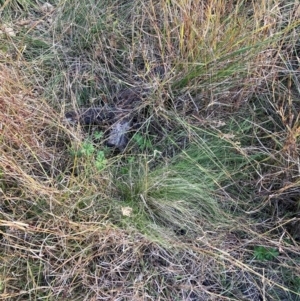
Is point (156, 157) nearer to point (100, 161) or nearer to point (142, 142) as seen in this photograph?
point (142, 142)

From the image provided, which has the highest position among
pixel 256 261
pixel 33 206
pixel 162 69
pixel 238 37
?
pixel 238 37

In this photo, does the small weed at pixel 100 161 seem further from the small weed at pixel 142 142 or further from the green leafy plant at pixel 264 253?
the green leafy plant at pixel 264 253

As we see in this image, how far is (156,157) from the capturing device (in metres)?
1.57

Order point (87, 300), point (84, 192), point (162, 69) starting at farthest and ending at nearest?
1. point (162, 69)
2. point (84, 192)
3. point (87, 300)

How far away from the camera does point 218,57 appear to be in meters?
1.56

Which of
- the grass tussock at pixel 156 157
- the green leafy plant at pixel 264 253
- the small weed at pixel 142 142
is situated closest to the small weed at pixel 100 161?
the grass tussock at pixel 156 157

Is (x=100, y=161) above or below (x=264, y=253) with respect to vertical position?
above

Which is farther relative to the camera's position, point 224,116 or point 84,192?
point 224,116

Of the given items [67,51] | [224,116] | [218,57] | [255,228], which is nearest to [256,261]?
[255,228]

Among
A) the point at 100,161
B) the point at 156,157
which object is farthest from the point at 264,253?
the point at 100,161

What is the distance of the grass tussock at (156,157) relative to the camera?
1382 mm

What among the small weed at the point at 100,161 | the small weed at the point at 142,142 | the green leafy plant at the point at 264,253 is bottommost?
the green leafy plant at the point at 264,253

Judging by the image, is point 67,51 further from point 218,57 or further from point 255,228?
point 255,228

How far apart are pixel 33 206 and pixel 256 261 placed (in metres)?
0.67
